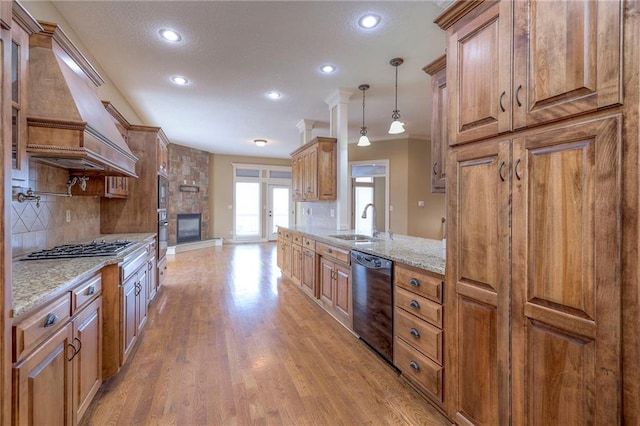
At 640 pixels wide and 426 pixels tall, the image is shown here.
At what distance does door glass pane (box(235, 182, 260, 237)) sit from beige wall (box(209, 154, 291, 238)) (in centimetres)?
25

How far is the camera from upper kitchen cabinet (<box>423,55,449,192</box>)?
2.07m

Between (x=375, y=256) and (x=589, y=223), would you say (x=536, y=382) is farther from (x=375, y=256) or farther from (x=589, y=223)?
(x=375, y=256)

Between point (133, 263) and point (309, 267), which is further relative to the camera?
point (309, 267)

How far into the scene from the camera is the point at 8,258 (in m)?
1.02

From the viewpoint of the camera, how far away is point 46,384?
121 centimetres

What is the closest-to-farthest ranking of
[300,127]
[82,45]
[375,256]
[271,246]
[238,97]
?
[375,256]
[82,45]
[238,97]
[300,127]
[271,246]

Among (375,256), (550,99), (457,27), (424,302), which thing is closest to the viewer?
(550,99)

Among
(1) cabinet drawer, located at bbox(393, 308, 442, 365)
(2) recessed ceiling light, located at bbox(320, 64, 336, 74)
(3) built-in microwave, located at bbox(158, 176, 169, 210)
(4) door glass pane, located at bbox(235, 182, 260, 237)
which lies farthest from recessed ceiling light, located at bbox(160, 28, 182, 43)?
(4) door glass pane, located at bbox(235, 182, 260, 237)

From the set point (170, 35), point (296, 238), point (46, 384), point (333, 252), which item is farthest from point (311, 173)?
point (46, 384)

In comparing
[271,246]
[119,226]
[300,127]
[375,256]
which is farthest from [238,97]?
[271,246]

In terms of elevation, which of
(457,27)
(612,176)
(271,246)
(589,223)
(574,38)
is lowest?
(271,246)

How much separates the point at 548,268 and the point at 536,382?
0.48 metres

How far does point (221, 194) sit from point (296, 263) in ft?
18.8

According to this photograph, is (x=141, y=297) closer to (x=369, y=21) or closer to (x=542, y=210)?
(x=542, y=210)
